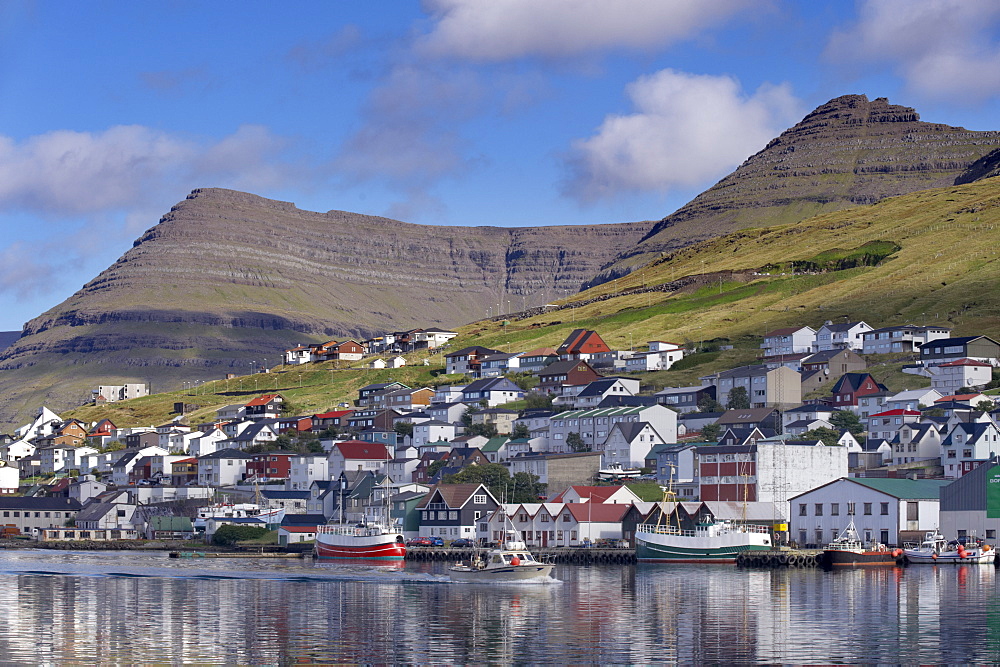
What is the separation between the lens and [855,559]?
255 feet

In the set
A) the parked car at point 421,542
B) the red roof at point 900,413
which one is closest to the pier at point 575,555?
the parked car at point 421,542

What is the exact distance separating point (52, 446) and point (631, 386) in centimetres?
8233

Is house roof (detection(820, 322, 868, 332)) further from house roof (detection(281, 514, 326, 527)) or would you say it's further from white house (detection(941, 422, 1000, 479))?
house roof (detection(281, 514, 326, 527))

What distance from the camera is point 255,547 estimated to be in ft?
343

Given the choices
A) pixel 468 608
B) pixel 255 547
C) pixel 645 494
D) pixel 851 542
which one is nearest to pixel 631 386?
pixel 645 494

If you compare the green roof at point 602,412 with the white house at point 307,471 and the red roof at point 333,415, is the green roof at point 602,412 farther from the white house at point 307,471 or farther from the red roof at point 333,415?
the red roof at point 333,415

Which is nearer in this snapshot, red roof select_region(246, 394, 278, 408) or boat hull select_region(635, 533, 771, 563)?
boat hull select_region(635, 533, 771, 563)

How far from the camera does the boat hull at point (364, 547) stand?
85.1 m

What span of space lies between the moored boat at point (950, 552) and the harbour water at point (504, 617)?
2590 mm

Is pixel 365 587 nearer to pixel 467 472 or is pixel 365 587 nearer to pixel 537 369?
pixel 467 472

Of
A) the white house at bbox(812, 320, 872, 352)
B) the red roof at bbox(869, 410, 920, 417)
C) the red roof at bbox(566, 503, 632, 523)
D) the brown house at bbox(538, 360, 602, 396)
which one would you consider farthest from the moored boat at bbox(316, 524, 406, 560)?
the white house at bbox(812, 320, 872, 352)

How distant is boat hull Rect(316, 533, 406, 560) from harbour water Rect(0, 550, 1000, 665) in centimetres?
926

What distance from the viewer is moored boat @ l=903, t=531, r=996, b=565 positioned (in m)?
76.3

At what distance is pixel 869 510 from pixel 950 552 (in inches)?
307
